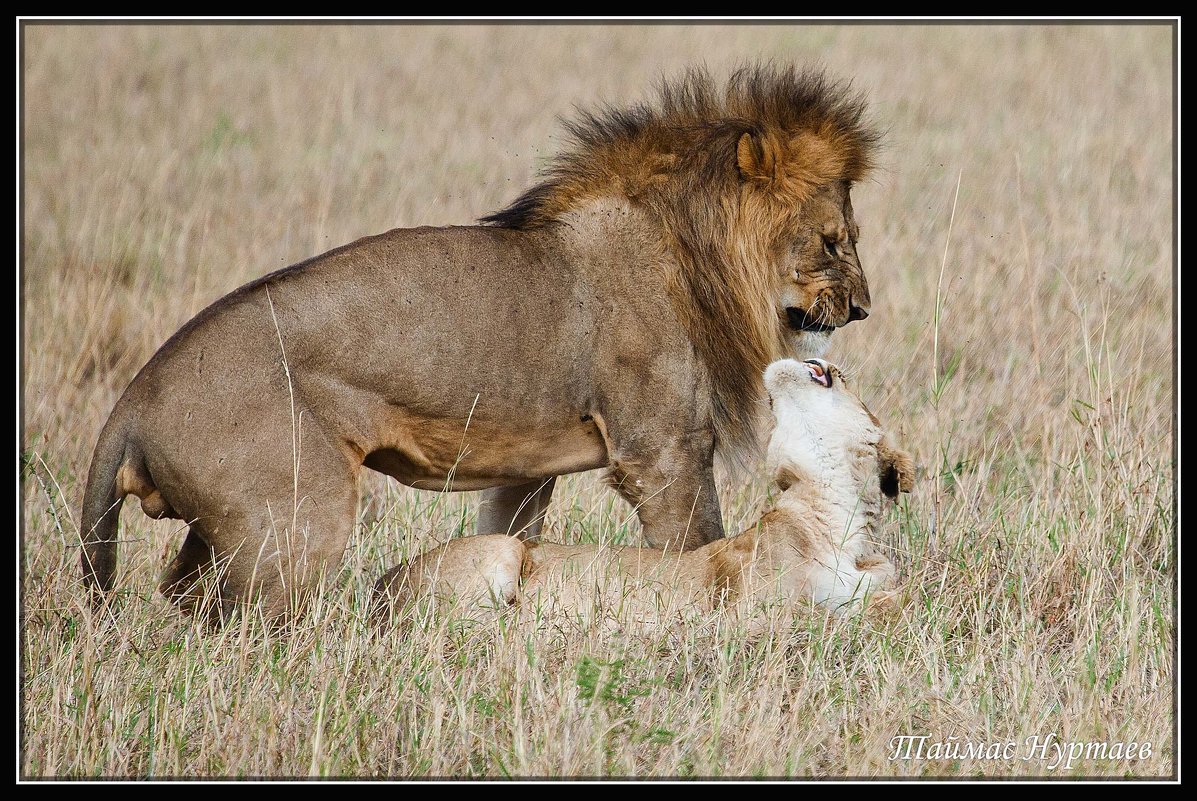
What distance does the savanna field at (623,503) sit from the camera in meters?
3.53

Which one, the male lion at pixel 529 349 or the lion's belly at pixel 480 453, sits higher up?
the male lion at pixel 529 349

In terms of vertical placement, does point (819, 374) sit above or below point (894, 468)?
above

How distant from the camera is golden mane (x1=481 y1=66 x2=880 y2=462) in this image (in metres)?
4.38

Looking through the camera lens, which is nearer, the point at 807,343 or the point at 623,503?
the point at 807,343

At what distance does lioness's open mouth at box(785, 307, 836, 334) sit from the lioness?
247mm

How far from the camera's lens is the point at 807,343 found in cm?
457

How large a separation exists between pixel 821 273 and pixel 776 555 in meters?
0.93

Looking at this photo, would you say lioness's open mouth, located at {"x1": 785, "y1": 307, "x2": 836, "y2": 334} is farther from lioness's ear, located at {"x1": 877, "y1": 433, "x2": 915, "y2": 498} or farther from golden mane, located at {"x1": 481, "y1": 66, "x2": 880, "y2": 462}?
lioness's ear, located at {"x1": 877, "y1": 433, "x2": 915, "y2": 498}

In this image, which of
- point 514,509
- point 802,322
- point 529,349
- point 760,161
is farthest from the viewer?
point 514,509

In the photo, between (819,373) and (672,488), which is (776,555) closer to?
(672,488)

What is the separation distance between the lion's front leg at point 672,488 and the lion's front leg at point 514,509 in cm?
58

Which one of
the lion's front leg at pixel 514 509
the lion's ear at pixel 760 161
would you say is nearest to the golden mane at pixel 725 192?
the lion's ear at pixel 760 161

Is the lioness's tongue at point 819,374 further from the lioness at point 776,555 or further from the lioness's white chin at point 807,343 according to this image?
the lioness's white chin at point 807,343

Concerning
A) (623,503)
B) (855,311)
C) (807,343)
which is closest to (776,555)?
(807,343)
